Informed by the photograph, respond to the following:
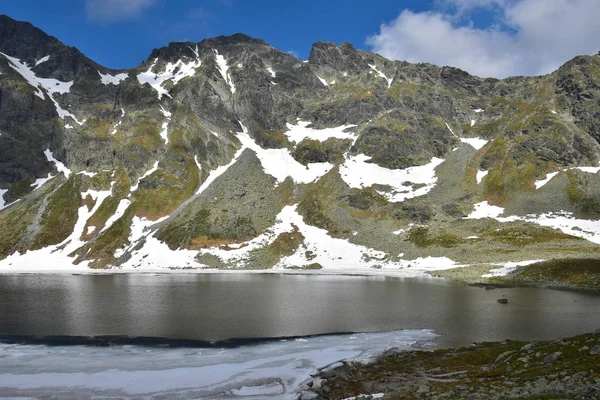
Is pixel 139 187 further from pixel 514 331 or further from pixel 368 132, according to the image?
pixel 514 331

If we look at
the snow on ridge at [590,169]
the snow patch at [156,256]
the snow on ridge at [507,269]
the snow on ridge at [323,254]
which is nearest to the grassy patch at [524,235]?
the snow on ridge at [323,254]

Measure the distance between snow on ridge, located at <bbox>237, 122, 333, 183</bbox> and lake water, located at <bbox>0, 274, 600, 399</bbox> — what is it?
10215 centimetres

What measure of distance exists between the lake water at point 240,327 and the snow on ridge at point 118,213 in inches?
3202

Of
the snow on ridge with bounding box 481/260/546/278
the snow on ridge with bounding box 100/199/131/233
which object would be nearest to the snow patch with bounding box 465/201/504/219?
the snow on ridge with bounding box 481/260/546/278

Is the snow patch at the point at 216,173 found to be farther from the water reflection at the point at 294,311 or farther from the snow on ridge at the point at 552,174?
the snow on ridge at the point at 552,174

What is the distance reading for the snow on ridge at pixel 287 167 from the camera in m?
175

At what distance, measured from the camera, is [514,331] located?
3778 centimetres

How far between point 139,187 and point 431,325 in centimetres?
15136

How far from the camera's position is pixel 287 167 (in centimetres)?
18300

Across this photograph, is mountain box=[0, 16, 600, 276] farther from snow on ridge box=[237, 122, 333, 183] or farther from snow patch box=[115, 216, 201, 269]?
snow on ridge box=[237, 122, 333, 183]

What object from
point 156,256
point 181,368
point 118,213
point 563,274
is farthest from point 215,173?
point 181,368

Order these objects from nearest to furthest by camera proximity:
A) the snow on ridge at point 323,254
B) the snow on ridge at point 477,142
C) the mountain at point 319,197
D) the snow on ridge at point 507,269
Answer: the snow on ridge at point 507,269, the snow on ridge at point 323,254, the mountain at point 319,197, the snow on ridge at point 477,142

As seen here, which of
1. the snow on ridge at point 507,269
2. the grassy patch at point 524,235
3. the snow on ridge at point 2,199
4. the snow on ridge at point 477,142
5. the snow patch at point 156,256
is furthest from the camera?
the snow on ridge at point 477,142

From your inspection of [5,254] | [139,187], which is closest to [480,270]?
[139,187]
